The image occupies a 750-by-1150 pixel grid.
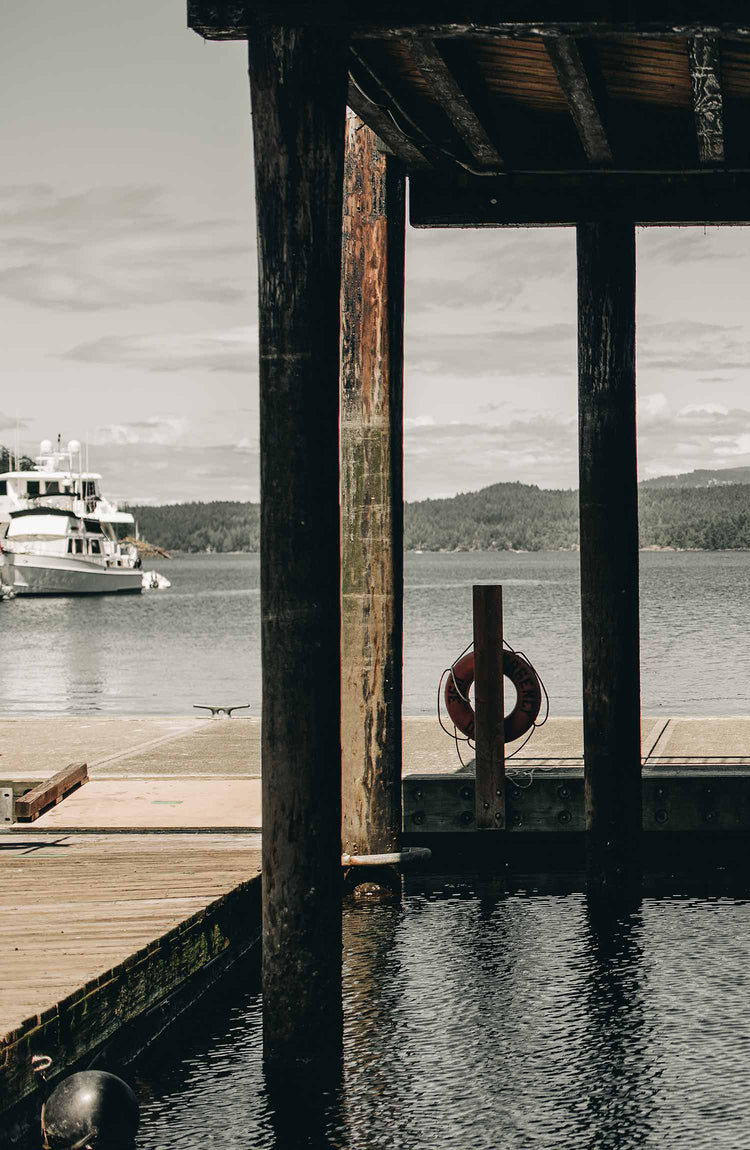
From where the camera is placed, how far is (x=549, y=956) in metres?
9.48

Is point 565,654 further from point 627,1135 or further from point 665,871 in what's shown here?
point 627,1135

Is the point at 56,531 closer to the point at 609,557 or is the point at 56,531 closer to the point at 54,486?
the point at 54,486

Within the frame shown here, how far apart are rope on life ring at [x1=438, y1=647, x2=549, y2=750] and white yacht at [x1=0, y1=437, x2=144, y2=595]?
323 ft

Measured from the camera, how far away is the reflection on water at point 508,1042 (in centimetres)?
686

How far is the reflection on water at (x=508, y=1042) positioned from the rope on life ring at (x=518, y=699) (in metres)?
1.86

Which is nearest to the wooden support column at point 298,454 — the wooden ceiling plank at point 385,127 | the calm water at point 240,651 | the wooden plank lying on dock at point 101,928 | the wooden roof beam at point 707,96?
the wooden plank lying on dock at point 101,928

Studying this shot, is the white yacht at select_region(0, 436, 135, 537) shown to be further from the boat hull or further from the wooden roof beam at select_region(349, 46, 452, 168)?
the wooden roof beam at select_region(349, 46, 452, 168)

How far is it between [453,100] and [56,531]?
4122 inches

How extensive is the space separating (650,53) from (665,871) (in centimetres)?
594

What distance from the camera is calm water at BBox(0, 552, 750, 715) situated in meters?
38.5

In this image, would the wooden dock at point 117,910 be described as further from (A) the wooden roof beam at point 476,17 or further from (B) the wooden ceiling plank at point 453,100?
(B) the wooden ceiling plank at point 453,100

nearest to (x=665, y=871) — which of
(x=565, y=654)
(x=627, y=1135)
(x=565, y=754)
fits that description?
(x=565, y=754)

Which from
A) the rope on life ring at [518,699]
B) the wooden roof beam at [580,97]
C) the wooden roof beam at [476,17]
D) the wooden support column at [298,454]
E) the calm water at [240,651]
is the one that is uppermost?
the wooden roof beam at [580,97]

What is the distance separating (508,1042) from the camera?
796 centimetres
